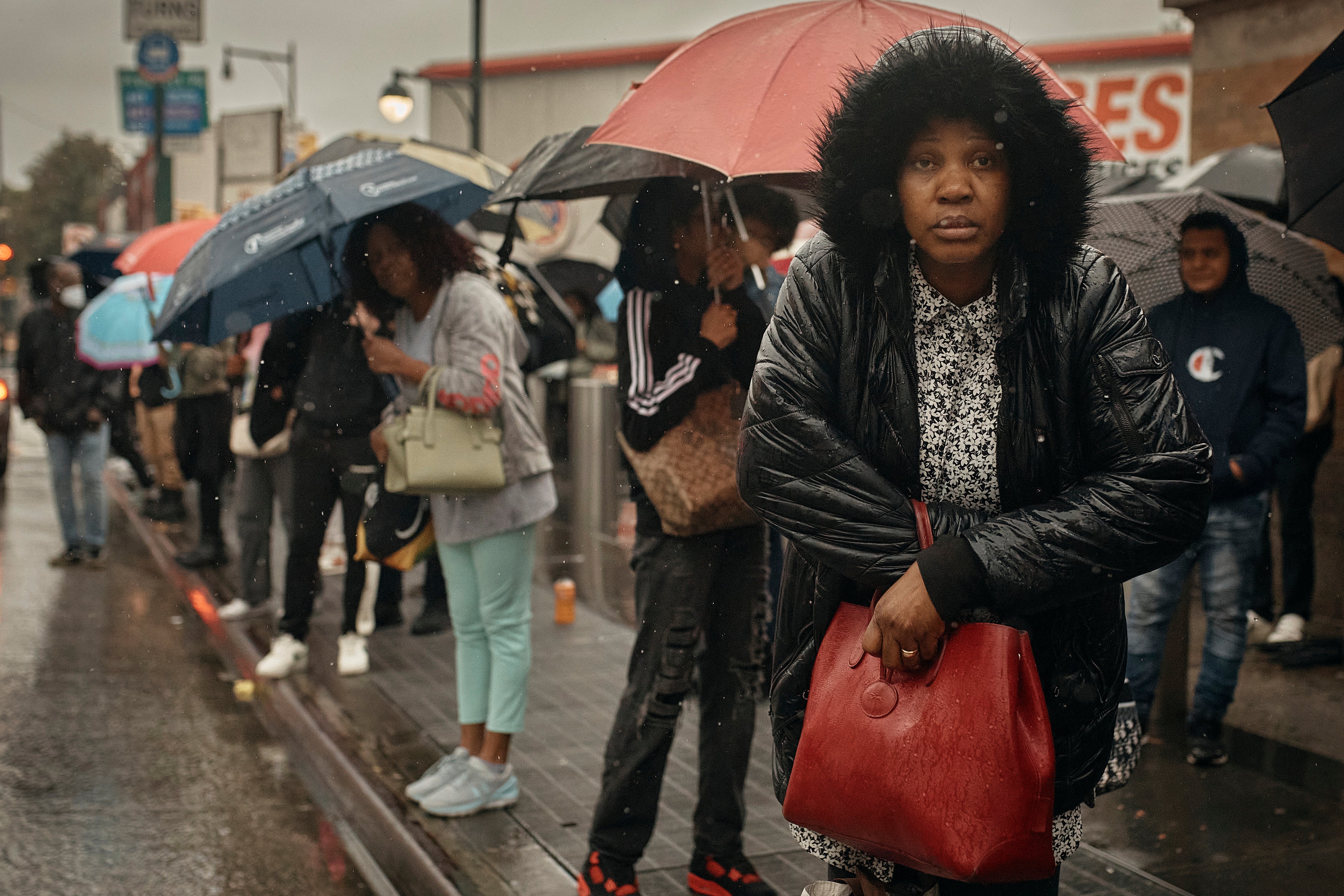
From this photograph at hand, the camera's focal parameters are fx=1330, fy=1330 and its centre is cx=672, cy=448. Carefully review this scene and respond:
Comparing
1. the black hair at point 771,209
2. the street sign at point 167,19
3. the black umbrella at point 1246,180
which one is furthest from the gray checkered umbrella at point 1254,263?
the street sign at point 167,19

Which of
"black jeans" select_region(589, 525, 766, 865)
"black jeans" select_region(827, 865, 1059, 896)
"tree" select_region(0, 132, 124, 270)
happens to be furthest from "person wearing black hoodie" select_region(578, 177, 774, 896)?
"tree" select_region(0, 132, 124, 270)

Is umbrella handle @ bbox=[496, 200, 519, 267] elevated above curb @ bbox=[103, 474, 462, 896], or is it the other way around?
umbrella handle @ bbox=[496, 200, 519, 267]

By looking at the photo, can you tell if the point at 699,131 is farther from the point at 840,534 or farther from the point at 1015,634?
the point at 1015,634

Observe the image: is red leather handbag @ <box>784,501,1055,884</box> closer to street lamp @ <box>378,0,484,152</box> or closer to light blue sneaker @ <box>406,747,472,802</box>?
light blue sneaker @ <box>406,747,472,802</box>

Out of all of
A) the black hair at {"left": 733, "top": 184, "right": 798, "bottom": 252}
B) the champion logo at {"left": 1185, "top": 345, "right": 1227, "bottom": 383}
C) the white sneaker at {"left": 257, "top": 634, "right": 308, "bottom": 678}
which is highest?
the black hair at {"left": 733, "top": 184, "right": 798, "bottom": 252}

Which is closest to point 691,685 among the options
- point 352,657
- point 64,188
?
point 352,657

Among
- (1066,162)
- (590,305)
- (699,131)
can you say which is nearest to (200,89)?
(590,305)

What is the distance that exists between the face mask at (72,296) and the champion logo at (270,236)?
19.5 ft

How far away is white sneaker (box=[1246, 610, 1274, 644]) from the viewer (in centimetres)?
746

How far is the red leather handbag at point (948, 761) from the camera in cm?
210

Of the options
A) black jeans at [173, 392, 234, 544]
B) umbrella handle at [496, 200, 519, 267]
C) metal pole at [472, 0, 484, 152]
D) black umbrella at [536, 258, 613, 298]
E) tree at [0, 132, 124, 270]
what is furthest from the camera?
tree at [0, 132, 124, 270]

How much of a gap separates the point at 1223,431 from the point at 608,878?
3.06m

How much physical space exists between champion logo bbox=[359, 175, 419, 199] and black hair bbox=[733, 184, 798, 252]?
1.60 meters

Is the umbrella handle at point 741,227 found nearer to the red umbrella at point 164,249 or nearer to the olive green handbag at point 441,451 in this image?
the olive green handbag at point 441,451
